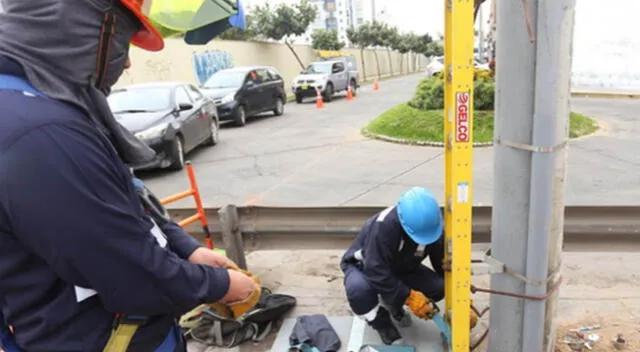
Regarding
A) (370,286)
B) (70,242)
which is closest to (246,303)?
(70,242)

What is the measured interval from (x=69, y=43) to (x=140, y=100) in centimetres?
812

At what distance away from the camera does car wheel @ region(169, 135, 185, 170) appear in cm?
826

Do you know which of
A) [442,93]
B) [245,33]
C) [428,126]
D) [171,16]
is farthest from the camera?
[245,33]

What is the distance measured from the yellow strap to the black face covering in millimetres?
562

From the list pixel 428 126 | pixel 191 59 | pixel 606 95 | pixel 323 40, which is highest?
pixel 323 40

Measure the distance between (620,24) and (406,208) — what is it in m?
19.2

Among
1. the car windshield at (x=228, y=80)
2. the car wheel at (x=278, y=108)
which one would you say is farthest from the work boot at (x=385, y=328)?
the car wheel at (x=278, y=108)

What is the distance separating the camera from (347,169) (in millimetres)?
8250

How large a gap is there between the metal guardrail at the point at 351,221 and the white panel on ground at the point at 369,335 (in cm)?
64

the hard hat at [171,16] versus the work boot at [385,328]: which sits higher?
the hard hat at [171,16]

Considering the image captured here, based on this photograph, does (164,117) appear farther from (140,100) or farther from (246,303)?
(246,303)

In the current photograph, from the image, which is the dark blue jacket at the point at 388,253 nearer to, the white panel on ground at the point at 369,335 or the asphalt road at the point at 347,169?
the white panel on ground at the point at 369,335

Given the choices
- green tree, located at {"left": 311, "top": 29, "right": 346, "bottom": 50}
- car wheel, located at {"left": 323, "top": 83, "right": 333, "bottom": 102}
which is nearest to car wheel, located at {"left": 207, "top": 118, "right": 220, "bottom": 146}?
car wheel, located at {"left": 323, "top": 83, "right": 333, "bottom": 102}

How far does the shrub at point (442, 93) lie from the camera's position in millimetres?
10266
